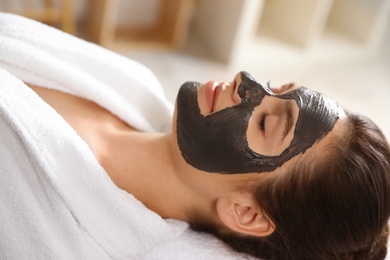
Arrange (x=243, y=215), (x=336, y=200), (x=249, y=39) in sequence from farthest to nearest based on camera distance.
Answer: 1. (x=249, y=39)
2. (x=243, y=215)
3. (x=336, y=200)

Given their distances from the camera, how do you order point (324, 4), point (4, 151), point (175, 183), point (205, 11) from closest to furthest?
1. point (4, 151)
2. point (175, 183)
3. point (324, 4)
4. point (205, 11)

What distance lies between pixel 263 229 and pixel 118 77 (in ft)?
1.74

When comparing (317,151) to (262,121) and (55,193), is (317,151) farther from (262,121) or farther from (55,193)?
(55,193)

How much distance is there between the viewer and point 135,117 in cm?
121

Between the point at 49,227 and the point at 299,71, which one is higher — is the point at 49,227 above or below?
below


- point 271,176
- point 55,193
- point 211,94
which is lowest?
point 55,193

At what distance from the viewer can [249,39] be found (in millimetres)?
2342

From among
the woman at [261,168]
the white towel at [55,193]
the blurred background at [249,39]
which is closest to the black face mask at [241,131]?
the woman at [261,168]

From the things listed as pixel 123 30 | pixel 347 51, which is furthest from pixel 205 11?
pixel 347 51

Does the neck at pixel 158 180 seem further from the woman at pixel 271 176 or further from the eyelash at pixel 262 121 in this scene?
the eyelash at pixel 262 121

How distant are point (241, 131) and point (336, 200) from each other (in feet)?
0.74

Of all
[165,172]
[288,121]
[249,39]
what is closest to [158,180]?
[165,172]

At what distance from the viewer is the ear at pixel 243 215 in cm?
99

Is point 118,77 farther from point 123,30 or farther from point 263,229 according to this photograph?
point 123,30
